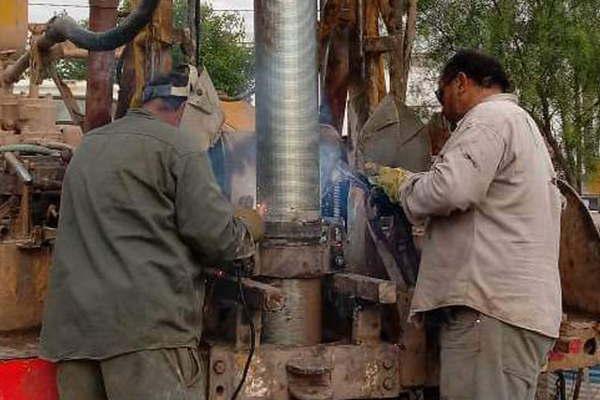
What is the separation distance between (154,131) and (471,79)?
3.91ft

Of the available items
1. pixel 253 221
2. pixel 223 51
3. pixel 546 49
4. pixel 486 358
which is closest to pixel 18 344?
pixel 253 221

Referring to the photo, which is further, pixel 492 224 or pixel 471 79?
pixel 471 79

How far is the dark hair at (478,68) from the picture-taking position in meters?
3.61

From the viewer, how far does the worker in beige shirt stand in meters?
3.36

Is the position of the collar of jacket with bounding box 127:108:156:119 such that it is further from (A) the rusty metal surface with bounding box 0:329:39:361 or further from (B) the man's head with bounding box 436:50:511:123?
(B) the man's head with bounding box 436:50:511:123

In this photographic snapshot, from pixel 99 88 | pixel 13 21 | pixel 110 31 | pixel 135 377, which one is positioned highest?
pixel 13 21

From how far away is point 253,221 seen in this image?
345cm

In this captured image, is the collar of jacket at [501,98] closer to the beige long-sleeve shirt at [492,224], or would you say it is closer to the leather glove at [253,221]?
the beige long-sleeve shirt at [492,224]

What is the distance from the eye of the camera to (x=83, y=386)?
3152 mm

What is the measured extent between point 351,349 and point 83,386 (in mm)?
950

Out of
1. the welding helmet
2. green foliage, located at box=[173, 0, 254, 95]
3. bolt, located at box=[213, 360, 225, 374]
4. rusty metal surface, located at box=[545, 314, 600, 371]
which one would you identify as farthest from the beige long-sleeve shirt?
green foliage, located at box=[173, 0, 254, 95]

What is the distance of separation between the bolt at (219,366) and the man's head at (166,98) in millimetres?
825

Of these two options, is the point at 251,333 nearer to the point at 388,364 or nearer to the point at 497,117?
the point at 388,364

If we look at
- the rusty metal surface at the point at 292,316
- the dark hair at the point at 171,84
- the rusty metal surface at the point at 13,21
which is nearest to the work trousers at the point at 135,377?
the rusty metal surface at the point at 292,316
